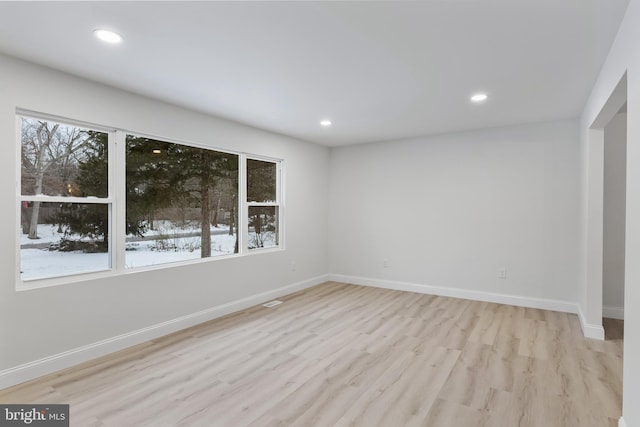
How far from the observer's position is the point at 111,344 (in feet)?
10.1

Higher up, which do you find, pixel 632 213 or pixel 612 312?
pixel 632 213

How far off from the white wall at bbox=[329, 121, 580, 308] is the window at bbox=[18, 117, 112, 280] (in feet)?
12.7

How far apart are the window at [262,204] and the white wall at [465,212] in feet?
4.60

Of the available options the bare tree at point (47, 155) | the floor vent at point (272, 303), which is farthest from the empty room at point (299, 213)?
the floor vent at point (272, 303)

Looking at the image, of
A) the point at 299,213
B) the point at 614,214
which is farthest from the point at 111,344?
the point at 614,214

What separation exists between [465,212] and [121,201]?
442 cm

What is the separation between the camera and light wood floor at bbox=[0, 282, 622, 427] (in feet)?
7.13

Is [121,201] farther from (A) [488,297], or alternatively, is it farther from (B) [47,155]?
(A) [488,297]

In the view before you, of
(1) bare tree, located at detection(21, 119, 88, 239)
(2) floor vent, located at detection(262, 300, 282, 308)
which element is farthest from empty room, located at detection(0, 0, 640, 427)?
(2) floor vent, located at detection(262, 300, 282, 308)

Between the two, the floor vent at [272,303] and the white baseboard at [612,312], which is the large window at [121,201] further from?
the white baseboard at [612,312]

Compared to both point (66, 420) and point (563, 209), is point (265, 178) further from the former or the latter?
point (563, 209)

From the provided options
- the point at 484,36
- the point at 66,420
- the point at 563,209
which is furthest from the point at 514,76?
the point at 66,420

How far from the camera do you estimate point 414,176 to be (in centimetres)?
540

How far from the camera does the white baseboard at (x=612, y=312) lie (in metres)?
4.08
